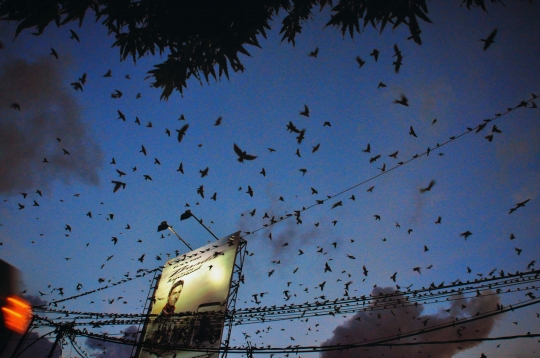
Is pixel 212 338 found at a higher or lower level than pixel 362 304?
lower

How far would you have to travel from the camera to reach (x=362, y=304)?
6.09 m

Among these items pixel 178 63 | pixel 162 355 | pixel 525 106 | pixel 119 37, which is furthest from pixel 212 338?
pixel 525 106

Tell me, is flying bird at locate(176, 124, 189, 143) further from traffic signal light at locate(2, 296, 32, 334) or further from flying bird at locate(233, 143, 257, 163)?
traffic signal light at locate(2, 296, 32, 334)

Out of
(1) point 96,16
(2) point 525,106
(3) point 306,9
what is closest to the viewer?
(1) point 96,16

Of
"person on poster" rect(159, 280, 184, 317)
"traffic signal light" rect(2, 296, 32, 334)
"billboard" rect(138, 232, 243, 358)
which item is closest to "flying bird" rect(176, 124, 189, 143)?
"billboard" rect(138, 232, 243, 358)

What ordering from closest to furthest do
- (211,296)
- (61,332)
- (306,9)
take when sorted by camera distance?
(306,9) → (211,296) → (61,332)

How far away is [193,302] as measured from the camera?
854 centimetres

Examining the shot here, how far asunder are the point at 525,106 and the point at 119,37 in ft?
29.2

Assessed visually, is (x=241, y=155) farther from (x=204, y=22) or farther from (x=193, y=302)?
(x=193, y=302)

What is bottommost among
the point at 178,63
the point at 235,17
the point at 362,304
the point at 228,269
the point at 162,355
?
the point at 162,355

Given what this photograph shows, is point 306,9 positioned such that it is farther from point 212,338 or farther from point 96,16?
point 212,338

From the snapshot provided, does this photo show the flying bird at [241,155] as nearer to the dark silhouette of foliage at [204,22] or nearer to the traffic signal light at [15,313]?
the dark silhouette of foliage at [204,22]

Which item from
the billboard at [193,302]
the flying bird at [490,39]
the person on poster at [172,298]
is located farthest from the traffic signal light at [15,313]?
the flying bird at [490,39]

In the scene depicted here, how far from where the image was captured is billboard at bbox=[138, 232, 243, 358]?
7.14 meters
